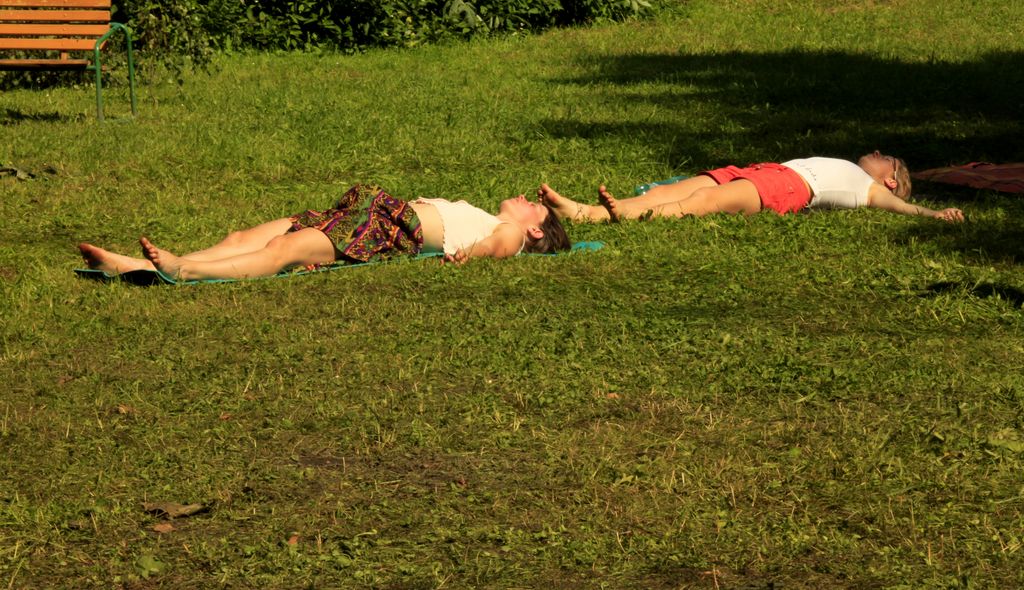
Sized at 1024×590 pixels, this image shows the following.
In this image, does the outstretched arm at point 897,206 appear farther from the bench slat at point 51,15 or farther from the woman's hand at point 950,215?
the bench slat at point 51,15

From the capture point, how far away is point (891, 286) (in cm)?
656

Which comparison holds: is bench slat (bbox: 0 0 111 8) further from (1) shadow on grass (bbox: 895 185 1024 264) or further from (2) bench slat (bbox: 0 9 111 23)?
(1) shadow on grass (bbox: 895 185 1024 264)

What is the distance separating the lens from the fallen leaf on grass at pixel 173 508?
3963mm

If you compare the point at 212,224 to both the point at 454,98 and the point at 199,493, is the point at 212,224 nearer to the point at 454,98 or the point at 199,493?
the point at 199,493

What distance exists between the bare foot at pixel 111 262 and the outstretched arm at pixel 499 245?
157 cm

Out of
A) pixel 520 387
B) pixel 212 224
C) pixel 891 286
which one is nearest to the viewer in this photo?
pixel 520 387

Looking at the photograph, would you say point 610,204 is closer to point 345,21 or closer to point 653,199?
point 653,199

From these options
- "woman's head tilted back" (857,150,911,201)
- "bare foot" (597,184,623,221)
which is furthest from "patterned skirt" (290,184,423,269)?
"woman's head tilted back" (857,150,911,201)

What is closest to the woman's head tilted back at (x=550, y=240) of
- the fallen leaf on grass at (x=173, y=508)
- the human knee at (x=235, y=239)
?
the human knee at (x=235, y=239)

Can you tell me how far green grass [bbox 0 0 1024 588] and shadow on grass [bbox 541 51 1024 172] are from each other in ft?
0.57

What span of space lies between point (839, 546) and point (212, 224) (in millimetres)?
5032

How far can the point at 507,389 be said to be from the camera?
5008mm

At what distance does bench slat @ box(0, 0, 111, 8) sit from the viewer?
38.0 ft

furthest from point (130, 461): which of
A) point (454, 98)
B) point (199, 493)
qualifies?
point (454, 98)
